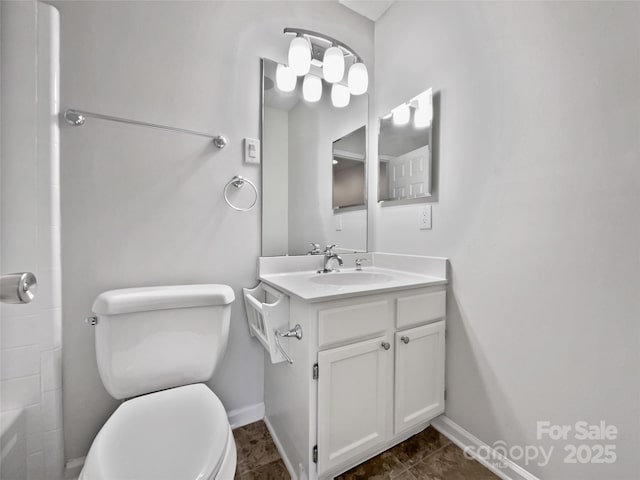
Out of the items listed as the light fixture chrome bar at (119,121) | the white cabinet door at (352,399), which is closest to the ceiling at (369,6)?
the light fixture chrome bar at (119,121)

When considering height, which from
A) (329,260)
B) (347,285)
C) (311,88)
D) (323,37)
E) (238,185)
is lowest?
(347,285)

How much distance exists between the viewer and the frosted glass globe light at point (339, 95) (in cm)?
166

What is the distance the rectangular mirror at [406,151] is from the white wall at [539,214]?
0.07 m

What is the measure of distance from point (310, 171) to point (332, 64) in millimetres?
589

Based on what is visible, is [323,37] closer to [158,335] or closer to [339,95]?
[339,95]

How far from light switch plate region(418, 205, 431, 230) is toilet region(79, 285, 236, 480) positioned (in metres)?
1.04

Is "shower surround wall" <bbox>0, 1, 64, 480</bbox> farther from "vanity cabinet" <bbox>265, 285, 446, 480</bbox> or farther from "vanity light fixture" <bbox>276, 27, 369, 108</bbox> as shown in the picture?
"vanity light fixture" <bbox>276, 27, 369, 108</bbox>

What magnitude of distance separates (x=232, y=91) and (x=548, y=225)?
1503 millimetres

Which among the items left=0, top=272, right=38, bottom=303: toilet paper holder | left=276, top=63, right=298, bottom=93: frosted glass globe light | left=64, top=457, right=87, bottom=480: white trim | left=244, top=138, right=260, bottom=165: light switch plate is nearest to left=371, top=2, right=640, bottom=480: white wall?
left=276, top=63, right=298, bottom=93: frosted glass globe light

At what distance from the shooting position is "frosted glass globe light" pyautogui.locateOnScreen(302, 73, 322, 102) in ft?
5.04

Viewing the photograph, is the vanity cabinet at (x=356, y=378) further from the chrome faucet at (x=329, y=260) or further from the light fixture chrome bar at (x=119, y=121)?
the light fixture chrome bar at (x=119, y=121)

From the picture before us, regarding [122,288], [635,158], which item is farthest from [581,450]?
[122,288]

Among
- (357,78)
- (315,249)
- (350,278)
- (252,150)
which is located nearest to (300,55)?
(357,78)

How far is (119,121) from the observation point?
113 cm
